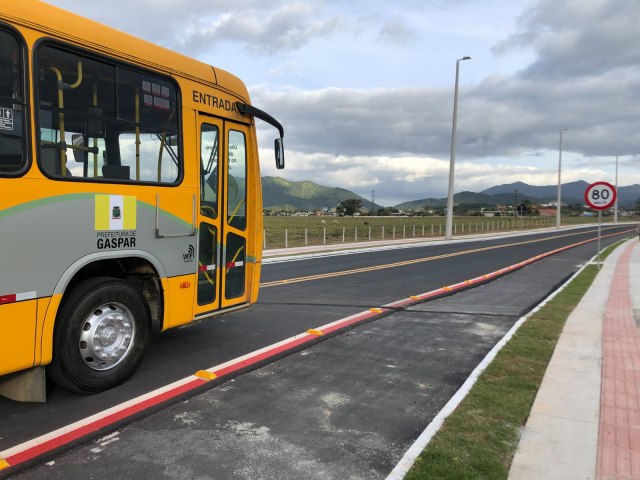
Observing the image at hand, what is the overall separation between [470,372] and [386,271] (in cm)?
907

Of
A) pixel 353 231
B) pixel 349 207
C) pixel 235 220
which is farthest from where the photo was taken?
pixel 349 207

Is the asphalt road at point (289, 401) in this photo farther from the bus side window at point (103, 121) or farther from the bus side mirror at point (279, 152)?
the bus side mirror at point (279, 152)

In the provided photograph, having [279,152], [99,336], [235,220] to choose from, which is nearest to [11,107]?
[99,336]

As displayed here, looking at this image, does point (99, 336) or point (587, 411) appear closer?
point (587, 411)

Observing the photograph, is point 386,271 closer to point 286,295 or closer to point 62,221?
point 286,295

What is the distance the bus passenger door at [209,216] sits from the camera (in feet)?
17.3

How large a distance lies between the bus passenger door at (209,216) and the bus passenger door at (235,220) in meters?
0.11

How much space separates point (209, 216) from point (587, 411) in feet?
13.4

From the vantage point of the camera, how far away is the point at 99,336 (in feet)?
14.1

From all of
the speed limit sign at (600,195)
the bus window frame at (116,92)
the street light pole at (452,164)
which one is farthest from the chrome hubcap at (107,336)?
the street light pole at (452,164)

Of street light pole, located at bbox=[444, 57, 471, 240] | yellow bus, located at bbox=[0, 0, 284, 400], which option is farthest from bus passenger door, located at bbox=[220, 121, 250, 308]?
street light pole, located at bbox=[444, 57, 471, 240]

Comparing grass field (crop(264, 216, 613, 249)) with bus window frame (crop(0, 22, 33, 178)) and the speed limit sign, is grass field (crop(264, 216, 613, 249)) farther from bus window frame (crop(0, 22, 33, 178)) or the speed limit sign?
bus window frame (crop(0, 22, 33, 178))

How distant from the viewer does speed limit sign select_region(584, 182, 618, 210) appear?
14.4m

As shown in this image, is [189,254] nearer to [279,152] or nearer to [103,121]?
[103,121]
